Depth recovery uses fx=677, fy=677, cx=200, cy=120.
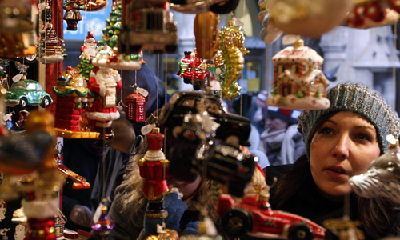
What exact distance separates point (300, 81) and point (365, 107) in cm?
23

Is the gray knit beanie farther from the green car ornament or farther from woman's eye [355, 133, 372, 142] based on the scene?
the green car ornament

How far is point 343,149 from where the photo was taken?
151 cm

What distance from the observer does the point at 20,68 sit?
231cm

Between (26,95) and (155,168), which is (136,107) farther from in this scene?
(155,168)

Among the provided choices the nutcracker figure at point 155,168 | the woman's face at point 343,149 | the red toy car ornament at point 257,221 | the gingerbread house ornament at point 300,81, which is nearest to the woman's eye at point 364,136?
the woman's face at point 343,149

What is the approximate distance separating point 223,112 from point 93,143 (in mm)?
1377

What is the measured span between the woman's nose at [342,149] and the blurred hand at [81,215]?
3.42ft

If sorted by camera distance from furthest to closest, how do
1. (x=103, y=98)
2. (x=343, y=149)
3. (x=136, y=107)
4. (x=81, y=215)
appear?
(x=81, y=215)
(x=136, y=107)
(x=103, y=98)
(x=343, y=149)

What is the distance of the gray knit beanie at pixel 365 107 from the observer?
1549mm

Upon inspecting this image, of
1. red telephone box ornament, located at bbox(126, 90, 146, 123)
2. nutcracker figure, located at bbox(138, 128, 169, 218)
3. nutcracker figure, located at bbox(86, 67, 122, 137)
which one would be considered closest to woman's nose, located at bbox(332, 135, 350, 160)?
nutcracker figure, located at bbox(138, 128, 169, 218)

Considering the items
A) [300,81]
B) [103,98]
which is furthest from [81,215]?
[300,81]

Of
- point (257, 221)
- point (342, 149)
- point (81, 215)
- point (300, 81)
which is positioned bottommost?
point (81, 215)

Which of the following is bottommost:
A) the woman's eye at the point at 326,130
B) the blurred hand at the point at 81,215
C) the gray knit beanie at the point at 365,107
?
the blurred hand at the point at 81,215

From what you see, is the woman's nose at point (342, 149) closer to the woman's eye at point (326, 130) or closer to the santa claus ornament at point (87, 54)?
the woman's eye at point (326, 130)
